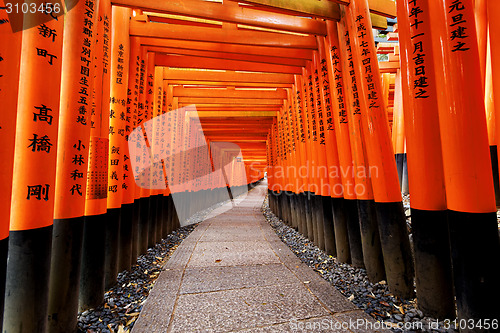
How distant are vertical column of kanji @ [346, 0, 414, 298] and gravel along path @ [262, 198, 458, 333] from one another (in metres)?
0.20

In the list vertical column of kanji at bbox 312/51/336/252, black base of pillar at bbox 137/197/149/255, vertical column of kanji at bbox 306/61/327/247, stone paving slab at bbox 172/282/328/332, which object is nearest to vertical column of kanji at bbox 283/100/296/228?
vertical column of kanji at bbox 306/61/327/247

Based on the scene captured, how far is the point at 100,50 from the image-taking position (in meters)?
2.86

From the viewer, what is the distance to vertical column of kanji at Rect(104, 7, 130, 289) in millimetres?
3441

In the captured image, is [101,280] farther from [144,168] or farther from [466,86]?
[466,86]

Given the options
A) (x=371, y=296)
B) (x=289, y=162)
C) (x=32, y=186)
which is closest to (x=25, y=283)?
(x=32, y=186)

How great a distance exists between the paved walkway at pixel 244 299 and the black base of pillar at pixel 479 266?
0.83m

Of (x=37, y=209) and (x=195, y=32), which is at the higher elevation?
(x=195, y=32)

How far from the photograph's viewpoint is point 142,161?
4.64 m

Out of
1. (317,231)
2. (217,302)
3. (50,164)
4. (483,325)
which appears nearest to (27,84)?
(50,164)

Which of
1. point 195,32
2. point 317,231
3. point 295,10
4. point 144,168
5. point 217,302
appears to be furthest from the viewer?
point 317,231

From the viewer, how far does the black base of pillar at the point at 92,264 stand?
274 centimetres

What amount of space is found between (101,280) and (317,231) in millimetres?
4298

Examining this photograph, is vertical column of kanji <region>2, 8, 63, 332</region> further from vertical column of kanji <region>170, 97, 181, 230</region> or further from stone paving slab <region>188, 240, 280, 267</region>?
vertical column of kanji <region>170, 97, 181, 230</region>

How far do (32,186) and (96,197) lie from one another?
1.13 m
